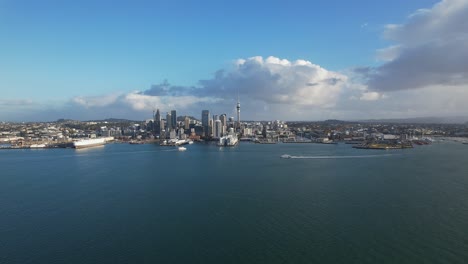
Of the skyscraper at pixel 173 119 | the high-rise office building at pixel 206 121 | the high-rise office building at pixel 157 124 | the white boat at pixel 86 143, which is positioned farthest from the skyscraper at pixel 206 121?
the white boat at pixel 86 143

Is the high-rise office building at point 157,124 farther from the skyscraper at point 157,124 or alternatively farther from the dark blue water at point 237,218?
the dark blue water at point 237,218

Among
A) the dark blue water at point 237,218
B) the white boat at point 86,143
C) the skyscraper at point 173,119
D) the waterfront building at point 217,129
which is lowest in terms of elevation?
the dark blue water at point 237,218

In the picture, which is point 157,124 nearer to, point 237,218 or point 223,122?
point 223,122

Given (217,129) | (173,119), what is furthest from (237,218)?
(173,119)

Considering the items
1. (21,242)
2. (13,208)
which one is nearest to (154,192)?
(13,208)

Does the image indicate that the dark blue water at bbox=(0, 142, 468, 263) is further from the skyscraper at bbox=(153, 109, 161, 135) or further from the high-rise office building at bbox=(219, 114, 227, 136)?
the skyscraper at bbox=(153, 109, 161, 135)

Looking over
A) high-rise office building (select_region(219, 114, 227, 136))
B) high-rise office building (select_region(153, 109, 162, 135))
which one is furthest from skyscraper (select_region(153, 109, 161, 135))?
high-rise office building (select_region(219, 114, 227, 136))

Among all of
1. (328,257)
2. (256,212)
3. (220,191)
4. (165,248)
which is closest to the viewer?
(328,257)

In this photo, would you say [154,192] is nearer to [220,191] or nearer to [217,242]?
[220,191]
